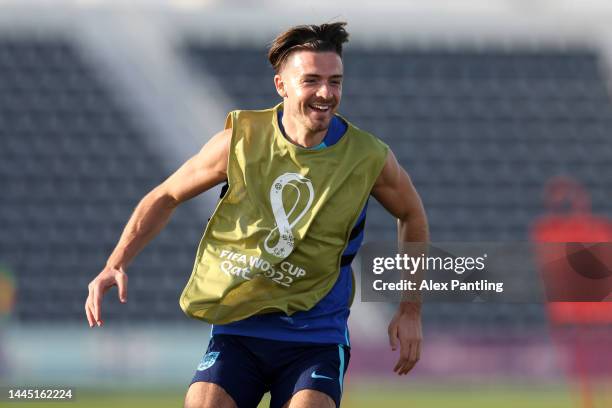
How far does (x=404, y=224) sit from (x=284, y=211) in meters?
0.47

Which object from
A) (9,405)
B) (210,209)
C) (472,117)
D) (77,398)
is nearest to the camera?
(9,405)

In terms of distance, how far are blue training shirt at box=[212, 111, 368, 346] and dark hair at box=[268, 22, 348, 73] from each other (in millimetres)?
277

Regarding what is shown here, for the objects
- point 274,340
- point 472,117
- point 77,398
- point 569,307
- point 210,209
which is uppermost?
point 472,117

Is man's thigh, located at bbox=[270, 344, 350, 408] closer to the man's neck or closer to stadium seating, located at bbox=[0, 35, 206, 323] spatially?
the man's neck

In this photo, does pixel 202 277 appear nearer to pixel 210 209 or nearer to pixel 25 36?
pixel 210 209

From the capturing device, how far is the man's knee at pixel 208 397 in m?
4.17

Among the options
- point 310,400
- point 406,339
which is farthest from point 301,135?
point 310,400

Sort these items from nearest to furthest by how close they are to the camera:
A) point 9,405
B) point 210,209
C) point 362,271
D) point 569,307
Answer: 1. point 362,271
2. point 9,405
3. point 569,307
4. point 210,209

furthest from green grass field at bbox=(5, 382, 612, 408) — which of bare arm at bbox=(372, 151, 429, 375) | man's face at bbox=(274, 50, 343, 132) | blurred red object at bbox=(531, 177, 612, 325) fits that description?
man's face at bbox=(274, 50, 343, 132)

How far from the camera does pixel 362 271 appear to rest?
4926mm

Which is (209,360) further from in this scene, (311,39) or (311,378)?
(311,39)

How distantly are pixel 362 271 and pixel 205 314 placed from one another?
33.5 inches

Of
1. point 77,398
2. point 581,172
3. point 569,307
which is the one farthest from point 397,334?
point 581,172

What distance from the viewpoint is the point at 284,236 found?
169 inches
